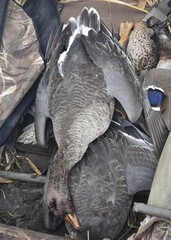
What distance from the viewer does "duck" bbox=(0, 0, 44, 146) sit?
12.0 feet

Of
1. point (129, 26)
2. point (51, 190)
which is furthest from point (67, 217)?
point (129, 26)

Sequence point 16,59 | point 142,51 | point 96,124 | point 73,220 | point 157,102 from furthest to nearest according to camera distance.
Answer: point 142,51 → point 16,59 → point 157,102 → point 96,124 → point 73,220

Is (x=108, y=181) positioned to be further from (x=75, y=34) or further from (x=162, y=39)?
(x=162, y=39)

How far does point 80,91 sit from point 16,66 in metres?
0.45

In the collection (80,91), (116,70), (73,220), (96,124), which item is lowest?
(73,220)

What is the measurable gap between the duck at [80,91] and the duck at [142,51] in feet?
0.99

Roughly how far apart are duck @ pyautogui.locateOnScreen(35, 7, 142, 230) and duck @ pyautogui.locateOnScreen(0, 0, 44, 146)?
10cm

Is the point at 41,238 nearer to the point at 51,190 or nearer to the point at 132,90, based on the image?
the point at 51,190

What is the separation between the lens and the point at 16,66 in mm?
3711

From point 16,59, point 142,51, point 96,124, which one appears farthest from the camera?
point 142,51

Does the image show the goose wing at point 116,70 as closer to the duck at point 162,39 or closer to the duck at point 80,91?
the duck at point 80,91

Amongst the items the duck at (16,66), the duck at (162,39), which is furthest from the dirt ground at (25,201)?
the duck at (162,39)

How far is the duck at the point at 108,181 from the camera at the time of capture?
3232 millimetres

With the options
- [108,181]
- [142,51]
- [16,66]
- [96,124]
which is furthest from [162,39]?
[108,181]
